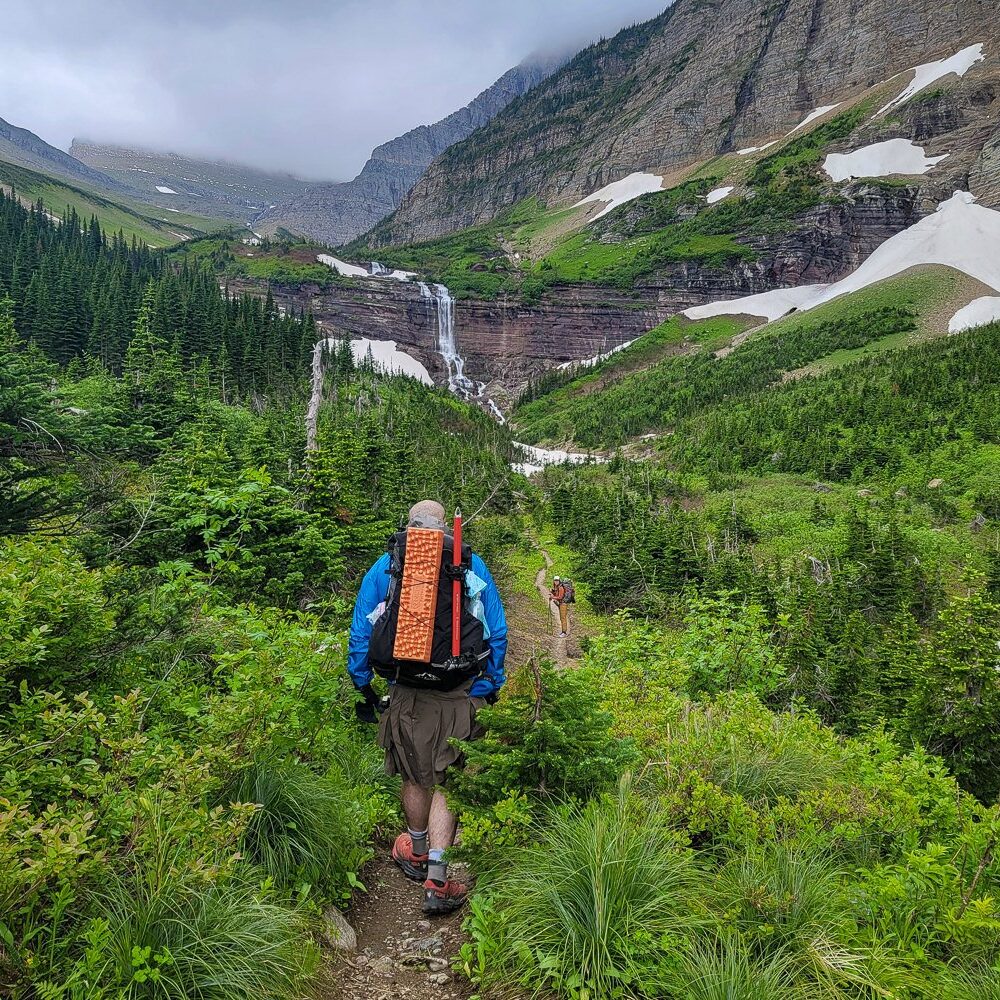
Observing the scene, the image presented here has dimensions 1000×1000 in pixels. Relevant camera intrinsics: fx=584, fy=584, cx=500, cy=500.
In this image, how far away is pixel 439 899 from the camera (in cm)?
356

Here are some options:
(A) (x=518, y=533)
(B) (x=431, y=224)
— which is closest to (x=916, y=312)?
(A) (x=518, y=533)

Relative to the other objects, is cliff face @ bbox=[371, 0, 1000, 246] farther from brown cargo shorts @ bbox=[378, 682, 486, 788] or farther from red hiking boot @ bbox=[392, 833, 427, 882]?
red hiking boot @ bbox=[392, 833, 427, 882]

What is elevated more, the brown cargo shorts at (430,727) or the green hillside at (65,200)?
the green hillside at (65,200)

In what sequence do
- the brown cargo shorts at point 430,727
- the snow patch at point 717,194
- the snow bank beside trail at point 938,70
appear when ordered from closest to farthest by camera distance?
1. the brown cargo shorts at point 430,727
2. the snow bank beside trail at point 938,70
3. the snow patch at point 717,194

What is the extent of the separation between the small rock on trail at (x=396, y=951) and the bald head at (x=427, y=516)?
2.36m

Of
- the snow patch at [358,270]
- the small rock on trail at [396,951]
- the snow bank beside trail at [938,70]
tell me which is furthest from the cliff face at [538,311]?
the small rock on trail at [396,951]

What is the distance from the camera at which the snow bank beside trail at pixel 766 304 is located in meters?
85.9

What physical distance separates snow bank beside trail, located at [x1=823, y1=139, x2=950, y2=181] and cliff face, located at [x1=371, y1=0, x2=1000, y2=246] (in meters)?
5.09

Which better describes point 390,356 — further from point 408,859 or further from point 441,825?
point 441,825

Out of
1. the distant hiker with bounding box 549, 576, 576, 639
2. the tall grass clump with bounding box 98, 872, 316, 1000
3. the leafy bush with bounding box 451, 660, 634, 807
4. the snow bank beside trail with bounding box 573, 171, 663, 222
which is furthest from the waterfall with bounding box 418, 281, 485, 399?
the tall grass clump with bounding box 98, 872, 316, 1000

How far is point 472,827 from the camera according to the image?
3244 mm

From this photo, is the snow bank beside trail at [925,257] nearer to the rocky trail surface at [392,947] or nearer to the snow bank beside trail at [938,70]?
the snow bank beside trail at [938,70]

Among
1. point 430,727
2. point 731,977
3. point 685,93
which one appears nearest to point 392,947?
point 430,727

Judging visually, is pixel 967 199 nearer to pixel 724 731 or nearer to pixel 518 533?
pixel 518 533
